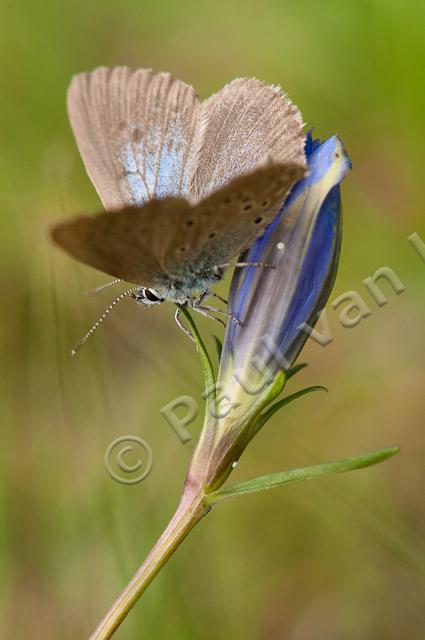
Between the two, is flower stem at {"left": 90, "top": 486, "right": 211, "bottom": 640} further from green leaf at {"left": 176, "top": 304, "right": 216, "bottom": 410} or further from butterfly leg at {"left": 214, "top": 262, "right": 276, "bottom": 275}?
butterfly leg at {"left": 214, "top": 262, "right": 276, "bottom": 275}

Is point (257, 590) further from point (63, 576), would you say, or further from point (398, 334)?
point (398, 334)

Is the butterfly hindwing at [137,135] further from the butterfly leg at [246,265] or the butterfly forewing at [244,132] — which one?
the butterfly leg at [246,265]

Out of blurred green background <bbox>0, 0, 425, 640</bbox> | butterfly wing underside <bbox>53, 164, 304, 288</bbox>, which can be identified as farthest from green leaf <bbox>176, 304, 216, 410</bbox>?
blurred green background <bbox>0, 0, 425, 640</bbox>

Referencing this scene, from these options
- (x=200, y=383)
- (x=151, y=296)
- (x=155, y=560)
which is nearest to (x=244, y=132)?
(x=151, y=296)

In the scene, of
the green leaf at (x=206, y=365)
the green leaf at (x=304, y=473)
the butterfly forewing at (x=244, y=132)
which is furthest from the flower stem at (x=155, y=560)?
the butterfly forewing at (x=244, y=132)

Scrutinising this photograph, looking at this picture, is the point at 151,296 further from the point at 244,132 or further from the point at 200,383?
the point at 200,383
